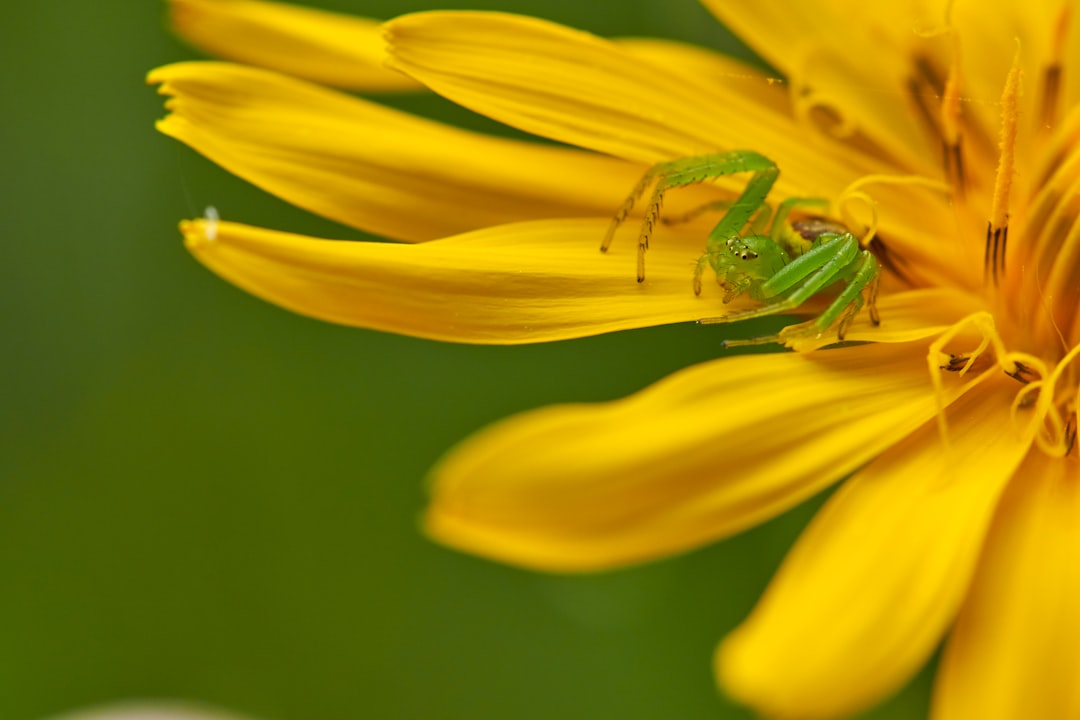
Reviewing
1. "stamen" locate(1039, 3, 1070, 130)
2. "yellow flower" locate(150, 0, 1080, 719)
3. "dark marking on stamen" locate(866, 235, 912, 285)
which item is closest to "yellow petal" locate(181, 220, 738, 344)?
"yellow flower" locate(150, 0, 1080, 719)

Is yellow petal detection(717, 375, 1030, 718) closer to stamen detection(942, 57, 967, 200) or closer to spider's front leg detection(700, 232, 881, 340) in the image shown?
spider's front leg detection(700, 232, 881, 340)

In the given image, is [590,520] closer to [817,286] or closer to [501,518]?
[501,518]

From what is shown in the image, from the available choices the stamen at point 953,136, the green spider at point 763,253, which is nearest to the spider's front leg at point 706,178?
the green spider at point 763,253

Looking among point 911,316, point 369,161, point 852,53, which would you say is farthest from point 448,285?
point 852,53

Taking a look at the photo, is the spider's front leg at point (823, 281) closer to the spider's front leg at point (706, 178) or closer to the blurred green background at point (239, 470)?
the spider's front leg at point (706, 178)

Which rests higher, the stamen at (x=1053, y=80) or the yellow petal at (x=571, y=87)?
the stamen at (x=1053, y=80)

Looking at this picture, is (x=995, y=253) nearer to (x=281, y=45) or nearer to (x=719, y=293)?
(x=719, y=293)
